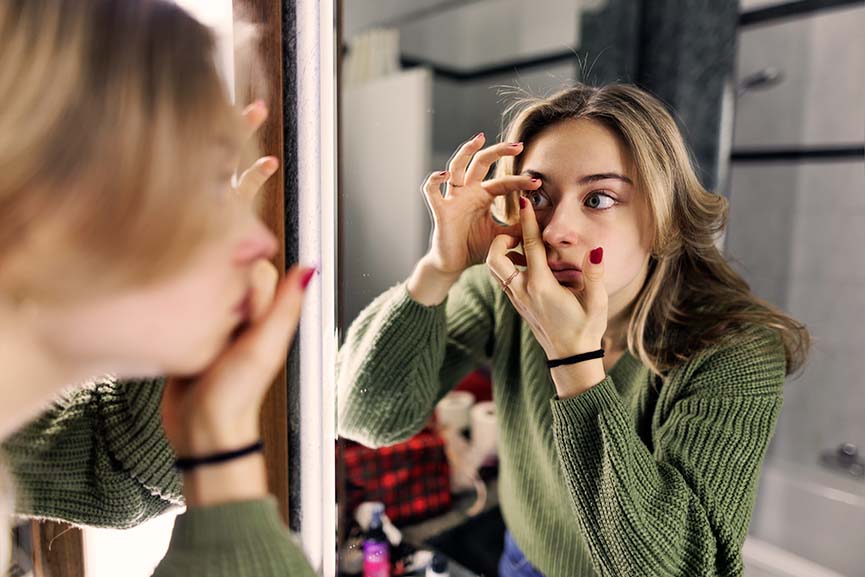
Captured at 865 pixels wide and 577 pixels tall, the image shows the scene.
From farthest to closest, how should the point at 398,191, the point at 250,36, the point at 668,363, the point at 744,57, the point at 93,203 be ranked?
1. the point at 744,57
2. the point at 398,191
3. the point at 668,363
4. the point at 250,36
5. the point at 93,203

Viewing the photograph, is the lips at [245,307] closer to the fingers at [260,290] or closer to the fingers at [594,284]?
the fingers at [260,290]

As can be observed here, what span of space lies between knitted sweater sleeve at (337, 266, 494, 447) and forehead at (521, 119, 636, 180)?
169 mm

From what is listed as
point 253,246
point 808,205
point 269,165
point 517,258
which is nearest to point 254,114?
point 269,165

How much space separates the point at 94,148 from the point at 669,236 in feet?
1.39

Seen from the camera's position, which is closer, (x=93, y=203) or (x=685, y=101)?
(x=93, y=203)

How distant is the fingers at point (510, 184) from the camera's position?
1.57 ft

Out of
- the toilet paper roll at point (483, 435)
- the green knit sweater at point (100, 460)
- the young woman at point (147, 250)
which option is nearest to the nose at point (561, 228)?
the young woman at point (147, 250)

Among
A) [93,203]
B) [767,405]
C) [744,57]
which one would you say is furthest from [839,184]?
[93,203]

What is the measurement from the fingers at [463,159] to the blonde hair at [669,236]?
28mm

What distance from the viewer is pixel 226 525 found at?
0.30 meters

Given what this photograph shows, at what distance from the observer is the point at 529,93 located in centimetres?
51

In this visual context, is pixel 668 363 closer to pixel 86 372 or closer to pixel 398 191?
pixel 398 191

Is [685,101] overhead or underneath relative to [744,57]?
underneath

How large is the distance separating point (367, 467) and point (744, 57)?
4.10 ft
